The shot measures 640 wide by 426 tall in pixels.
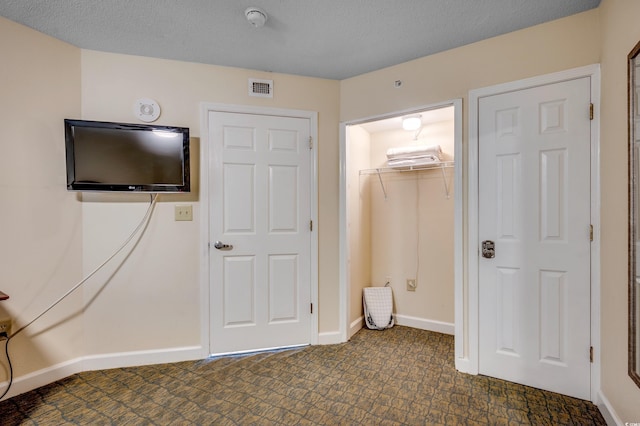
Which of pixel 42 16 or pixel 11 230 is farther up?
pixel 42 16

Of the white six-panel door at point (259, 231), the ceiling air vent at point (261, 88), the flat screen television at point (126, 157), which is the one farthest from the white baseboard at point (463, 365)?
the ceiling air vent at point (261, 88)

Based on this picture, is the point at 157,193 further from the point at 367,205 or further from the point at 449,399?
the point at 449,399

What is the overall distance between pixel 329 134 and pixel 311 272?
129cm

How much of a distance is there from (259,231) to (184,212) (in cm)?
63

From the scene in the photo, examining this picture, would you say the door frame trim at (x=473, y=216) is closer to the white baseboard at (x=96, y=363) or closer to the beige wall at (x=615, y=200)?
the beige wall at (x=615, y=200)

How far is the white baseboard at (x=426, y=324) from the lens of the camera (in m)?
3.07

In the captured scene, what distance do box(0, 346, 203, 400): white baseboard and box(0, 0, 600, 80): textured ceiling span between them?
2346 mm

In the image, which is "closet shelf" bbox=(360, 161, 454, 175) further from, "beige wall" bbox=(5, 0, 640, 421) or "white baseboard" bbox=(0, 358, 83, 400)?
"white baseboard" bbox=(0, 358, 83, 400)

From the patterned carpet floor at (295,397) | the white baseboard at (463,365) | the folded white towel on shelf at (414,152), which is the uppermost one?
the folded white towel on shelf at (414,152)

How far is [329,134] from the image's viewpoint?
2.83 metres

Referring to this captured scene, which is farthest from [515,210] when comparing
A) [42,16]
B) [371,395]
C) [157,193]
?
[42,16]

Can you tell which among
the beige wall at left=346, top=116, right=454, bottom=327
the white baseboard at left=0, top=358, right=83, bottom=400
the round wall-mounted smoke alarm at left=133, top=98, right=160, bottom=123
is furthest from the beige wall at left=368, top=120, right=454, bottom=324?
the white baseboard at left=0, top=358, right=83, bottom=400

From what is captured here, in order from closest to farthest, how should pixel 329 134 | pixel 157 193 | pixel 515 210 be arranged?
pixel 515 210 → pixel 157 193 → pixel 329 134

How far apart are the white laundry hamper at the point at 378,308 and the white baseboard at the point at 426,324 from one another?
4.6 inches
